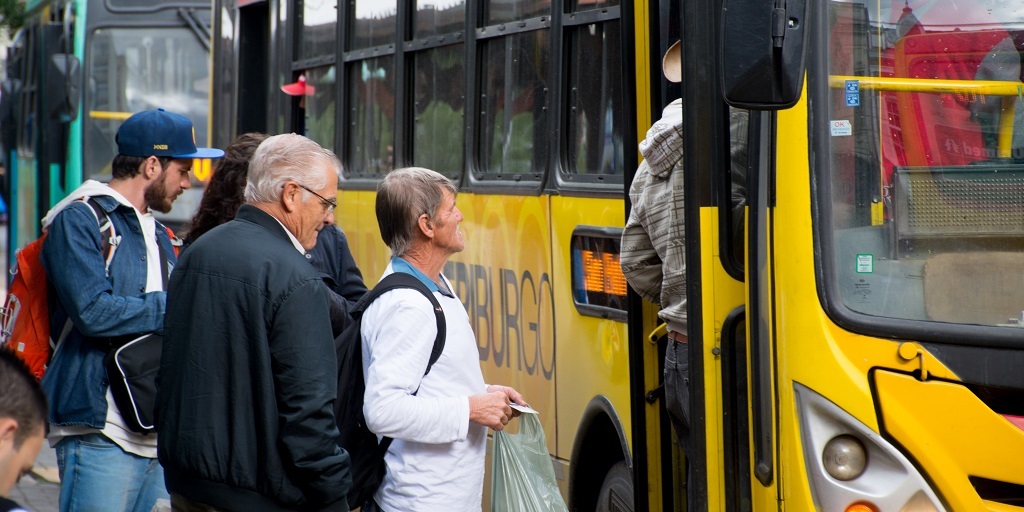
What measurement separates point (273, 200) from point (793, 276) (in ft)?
4.03

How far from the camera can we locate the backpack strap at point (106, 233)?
4172mm

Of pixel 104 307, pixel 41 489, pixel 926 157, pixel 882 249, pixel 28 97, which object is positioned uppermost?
pixel 28 97

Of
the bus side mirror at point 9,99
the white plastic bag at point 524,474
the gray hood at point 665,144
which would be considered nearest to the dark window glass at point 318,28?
the gray hood at point 665,144

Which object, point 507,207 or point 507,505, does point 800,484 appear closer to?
point 507,505

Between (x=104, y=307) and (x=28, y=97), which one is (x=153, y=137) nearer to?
(x=104, y=307)

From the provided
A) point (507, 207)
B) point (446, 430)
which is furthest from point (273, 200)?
point (507, 207)

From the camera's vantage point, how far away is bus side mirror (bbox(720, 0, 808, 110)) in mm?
3172

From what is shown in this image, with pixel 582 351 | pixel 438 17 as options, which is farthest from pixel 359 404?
pixel 438 17

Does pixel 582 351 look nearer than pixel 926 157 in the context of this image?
No

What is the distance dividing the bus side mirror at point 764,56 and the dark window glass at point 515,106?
1930mm

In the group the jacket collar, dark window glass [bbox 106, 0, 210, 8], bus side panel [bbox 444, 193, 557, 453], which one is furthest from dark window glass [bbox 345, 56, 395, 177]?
dark window glass [bbox 106, 0, 210, 8]

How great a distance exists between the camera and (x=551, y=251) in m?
5.05

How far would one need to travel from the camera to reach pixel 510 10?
5.49 m

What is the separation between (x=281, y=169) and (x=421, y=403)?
642 mm
